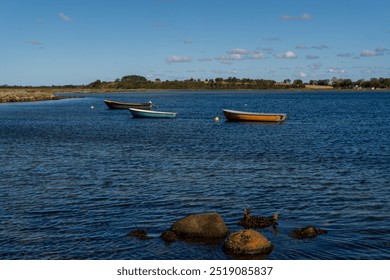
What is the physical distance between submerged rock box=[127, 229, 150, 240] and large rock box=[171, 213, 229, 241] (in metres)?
1.05

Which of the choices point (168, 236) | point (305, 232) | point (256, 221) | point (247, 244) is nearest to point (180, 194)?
point (256, 221)

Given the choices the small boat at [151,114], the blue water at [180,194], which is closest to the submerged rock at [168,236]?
the blue water at [180,194]

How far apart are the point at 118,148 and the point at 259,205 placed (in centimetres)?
2448

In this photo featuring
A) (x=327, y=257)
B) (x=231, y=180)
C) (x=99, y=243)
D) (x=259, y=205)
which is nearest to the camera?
(x=327, y=257)

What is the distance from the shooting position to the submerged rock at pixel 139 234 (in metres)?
18.4

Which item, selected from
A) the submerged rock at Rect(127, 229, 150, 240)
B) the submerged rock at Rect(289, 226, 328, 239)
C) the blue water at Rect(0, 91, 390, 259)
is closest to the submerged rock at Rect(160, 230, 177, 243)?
the blue water at Rect(0, 91, 390, 259)

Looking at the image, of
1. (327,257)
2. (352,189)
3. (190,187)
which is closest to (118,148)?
(190,187)

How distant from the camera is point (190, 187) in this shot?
27.2 meters

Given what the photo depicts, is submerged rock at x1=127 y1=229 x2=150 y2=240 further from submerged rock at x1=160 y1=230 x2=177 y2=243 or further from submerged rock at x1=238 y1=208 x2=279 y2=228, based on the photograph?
submerged rock at x1=238 y1=208 x2=279 y2=228

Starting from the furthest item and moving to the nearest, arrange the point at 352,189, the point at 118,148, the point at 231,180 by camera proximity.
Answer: the point at 118,148, the point at 231,180, the point at 352,189

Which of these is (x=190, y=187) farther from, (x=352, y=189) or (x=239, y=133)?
(x=239, y=133)

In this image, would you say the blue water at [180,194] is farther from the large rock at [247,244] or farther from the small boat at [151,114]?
the small boat at [151,114]

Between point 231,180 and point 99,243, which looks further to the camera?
point 231,180

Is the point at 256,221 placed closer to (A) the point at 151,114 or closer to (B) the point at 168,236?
(B) the point at 168,236
